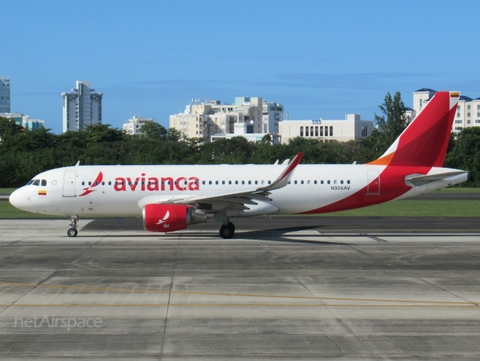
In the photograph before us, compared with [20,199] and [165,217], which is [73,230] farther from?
[165,217]

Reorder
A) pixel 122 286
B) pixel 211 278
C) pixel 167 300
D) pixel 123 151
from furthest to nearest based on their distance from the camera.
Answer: pixel 123 151 < pixel 211 278 < pixel 122 286 < pixel 167 300

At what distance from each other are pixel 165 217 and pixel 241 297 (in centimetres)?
1127

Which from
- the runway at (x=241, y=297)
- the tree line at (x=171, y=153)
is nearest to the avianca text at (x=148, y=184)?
the runway at (x=241, y=297)

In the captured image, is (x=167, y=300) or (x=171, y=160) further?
(x=171, y=160)

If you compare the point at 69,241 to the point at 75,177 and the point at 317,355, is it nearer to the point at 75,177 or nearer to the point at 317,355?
the point at 75,177

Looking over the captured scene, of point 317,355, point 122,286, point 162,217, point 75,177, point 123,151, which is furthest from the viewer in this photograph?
point 123,151

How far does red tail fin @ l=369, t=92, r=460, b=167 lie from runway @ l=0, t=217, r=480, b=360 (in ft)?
11.9

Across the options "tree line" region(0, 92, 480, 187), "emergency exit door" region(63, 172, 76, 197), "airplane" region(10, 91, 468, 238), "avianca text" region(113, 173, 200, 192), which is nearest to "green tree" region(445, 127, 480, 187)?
"tree line" region(0, 92, 480, 187)

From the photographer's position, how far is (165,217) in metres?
26.8

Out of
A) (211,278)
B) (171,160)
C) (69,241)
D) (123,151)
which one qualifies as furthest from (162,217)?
(123,151)

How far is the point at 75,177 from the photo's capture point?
1182 inches

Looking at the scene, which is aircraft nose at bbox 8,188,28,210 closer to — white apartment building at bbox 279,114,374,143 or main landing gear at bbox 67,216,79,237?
main landing gear at bbox 67,216,79,237

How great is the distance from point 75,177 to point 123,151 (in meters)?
67.4

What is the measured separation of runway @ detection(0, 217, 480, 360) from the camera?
11.8 m
